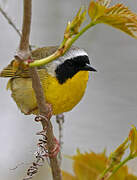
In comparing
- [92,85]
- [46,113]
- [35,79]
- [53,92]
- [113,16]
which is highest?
[113,16]

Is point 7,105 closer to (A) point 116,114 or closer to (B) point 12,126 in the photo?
(B) point 12,126

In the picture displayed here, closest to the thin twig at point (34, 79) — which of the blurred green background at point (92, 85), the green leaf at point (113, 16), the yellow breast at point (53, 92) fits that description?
the green leaf at point (113, 16)

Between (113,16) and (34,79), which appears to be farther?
(34,79)

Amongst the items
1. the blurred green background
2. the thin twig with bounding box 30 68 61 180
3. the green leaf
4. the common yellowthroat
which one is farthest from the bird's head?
the blurred green background

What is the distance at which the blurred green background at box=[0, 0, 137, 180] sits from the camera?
13.0 ft

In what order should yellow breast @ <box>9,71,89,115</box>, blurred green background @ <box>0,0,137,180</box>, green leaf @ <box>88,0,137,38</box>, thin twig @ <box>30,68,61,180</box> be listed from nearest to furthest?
1. green leaf @ <box>88,0,137,38</box>
2. thin twig @ <box>30,68,61,180</box>
3. yellow breast @ <box>9,71,89,115</box>
4. blurred green background @ <box>0,0,137,180</box>

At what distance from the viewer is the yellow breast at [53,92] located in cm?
179

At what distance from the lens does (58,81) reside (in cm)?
182

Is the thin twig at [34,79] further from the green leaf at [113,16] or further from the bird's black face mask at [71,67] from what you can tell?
the bird's black face mask at [71,67]

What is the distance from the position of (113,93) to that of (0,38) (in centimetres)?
134

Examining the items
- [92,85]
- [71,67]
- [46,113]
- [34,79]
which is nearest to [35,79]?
[34,79]

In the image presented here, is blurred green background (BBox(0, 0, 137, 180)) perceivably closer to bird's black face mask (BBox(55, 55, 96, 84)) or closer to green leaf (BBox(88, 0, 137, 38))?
bird's black face mask (BBox(55, 55, 96, 84))

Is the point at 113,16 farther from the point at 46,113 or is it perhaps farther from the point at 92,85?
the point at 92,85

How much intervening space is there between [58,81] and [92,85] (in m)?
2.57
